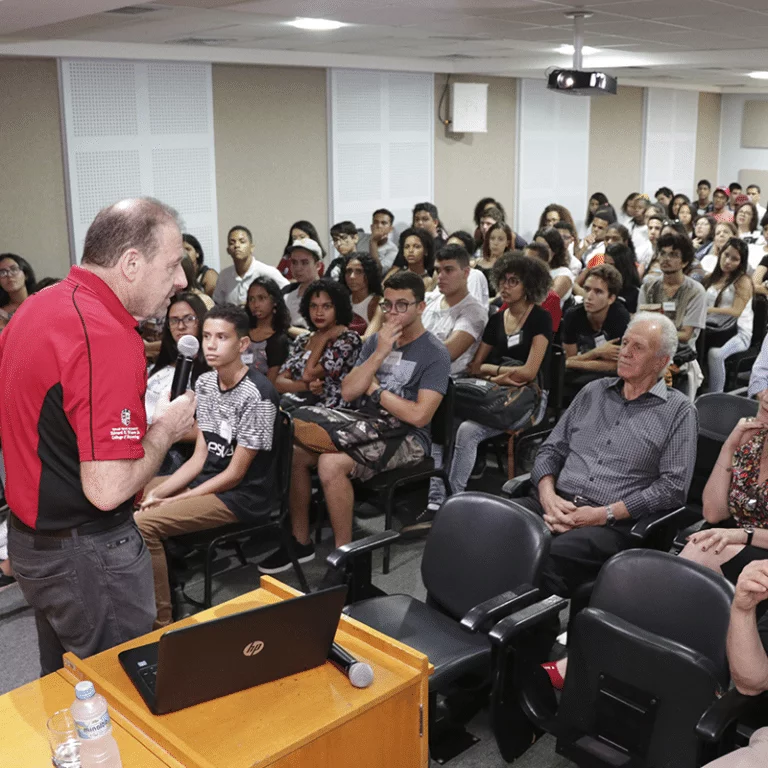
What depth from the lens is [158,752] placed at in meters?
1.71

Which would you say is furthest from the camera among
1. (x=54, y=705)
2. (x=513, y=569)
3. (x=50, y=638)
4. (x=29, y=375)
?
(x=513, y=569)

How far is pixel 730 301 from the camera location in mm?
6895

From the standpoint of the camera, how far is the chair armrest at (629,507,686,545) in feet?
10.8

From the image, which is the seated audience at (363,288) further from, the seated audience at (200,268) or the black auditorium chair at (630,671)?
the black auditorium chair at (630,671)

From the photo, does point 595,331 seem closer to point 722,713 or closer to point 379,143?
point 722,713

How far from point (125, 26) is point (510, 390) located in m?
3.60

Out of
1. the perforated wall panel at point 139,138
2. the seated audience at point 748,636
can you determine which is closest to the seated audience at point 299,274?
the perforated wall panel at point 139,138

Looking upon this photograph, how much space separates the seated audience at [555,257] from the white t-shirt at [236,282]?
195 centimetres

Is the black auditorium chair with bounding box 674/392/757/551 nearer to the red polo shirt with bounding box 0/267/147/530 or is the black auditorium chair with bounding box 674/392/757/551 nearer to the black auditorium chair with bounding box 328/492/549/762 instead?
the black auditorium chair with bounding box 328/492/549/762

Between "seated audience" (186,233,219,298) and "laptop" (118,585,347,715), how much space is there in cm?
558

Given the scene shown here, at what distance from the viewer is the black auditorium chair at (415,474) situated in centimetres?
423

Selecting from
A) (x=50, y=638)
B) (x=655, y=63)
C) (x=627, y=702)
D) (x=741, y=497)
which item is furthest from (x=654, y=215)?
(x=50, y=638)

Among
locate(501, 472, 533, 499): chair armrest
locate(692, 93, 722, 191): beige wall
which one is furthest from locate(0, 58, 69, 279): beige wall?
locate(692, 93, 722, 191): beige wall

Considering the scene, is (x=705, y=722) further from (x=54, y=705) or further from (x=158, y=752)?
(x=54, y=705)
